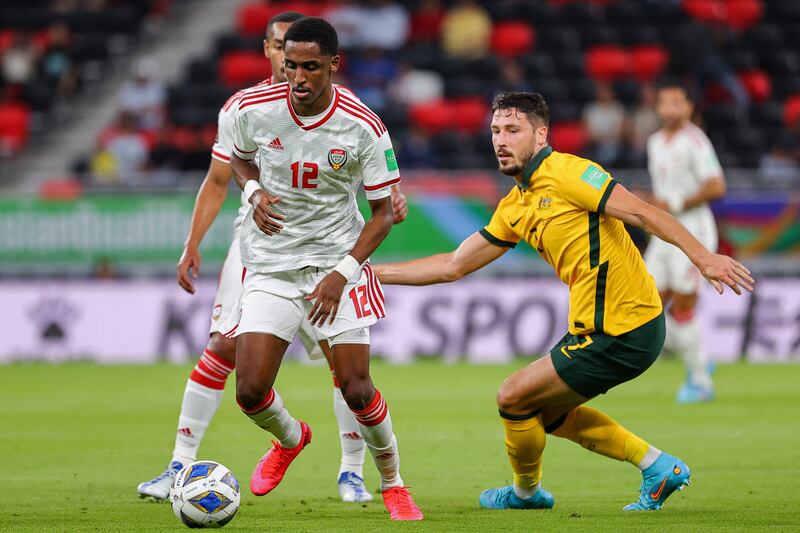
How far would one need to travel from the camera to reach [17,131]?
70.9 feet

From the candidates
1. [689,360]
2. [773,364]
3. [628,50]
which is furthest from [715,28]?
[689,360]

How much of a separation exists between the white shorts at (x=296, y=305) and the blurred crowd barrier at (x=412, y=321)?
964cm

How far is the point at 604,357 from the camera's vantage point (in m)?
6.72

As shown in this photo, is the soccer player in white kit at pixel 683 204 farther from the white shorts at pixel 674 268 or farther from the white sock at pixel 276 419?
the white sock at pixel 276 419

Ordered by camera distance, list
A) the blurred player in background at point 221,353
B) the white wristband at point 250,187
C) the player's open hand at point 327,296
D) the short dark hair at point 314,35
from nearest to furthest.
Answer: the short dark hair at point 314,35
the player's open hand at point 327,296
the white wristband at point 250,187
the blurred player in background at point 221,353

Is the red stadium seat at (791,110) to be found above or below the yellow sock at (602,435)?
above

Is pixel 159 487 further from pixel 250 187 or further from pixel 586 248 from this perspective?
pixel 586 248

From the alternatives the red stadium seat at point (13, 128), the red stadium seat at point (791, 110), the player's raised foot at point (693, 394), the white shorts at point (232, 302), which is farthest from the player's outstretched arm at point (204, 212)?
the red stadium seat at point (13, 128)

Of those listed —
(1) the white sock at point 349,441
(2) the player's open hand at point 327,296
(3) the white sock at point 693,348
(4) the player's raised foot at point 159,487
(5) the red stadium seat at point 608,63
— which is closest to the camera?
(2) the player's open hand at point 327,296

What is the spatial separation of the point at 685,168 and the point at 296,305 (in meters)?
6.58

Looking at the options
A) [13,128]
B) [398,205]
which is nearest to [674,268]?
[398,205]

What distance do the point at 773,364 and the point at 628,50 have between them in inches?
271

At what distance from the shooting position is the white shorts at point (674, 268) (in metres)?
12.2

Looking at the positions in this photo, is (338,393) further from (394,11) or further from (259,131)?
(394,11)
